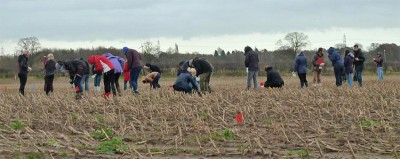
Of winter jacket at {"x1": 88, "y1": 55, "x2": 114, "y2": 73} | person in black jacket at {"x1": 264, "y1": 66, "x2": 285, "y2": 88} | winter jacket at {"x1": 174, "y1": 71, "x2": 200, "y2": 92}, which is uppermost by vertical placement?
winter jacket at {"x1": 88, "y1": 55, "x2": 114, "y2": 73}

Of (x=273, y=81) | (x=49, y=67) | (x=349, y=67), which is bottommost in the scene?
(x=273, y=81)

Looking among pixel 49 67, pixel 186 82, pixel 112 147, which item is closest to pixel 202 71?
pixel 186 82

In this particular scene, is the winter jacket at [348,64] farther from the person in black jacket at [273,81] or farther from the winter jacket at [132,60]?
the winter jacket at [132,60]

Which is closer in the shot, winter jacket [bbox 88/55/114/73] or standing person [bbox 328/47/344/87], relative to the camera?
winter jacket [bbox 88/55/114/73]

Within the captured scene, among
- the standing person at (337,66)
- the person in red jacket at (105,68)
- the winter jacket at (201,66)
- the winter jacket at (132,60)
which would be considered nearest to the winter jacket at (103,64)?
the person in red jacket at (105,68)

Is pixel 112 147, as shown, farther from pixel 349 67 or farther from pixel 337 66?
pixel 349 67

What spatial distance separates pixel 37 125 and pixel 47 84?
350 inches

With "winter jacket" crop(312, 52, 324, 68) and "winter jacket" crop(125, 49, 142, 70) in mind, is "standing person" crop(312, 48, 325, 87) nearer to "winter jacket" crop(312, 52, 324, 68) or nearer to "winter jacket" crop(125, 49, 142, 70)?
"winter jacket" crop(312, 52, 324, 68)

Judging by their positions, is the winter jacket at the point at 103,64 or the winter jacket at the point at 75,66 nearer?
the winter jacket at the point at 103,64

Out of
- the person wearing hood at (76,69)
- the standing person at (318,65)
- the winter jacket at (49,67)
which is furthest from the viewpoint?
the standing person at (318,65)

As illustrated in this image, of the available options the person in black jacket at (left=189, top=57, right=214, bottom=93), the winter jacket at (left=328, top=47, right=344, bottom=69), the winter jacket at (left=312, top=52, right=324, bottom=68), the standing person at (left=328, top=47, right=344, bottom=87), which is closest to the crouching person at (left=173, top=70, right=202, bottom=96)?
the person in black jacket at (left=189, top=57, right=214, bottom=93)

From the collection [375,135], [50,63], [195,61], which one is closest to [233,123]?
[375,135]

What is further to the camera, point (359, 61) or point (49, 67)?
point (359, 61)

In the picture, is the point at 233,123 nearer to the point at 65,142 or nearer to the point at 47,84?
the point at 65,142
